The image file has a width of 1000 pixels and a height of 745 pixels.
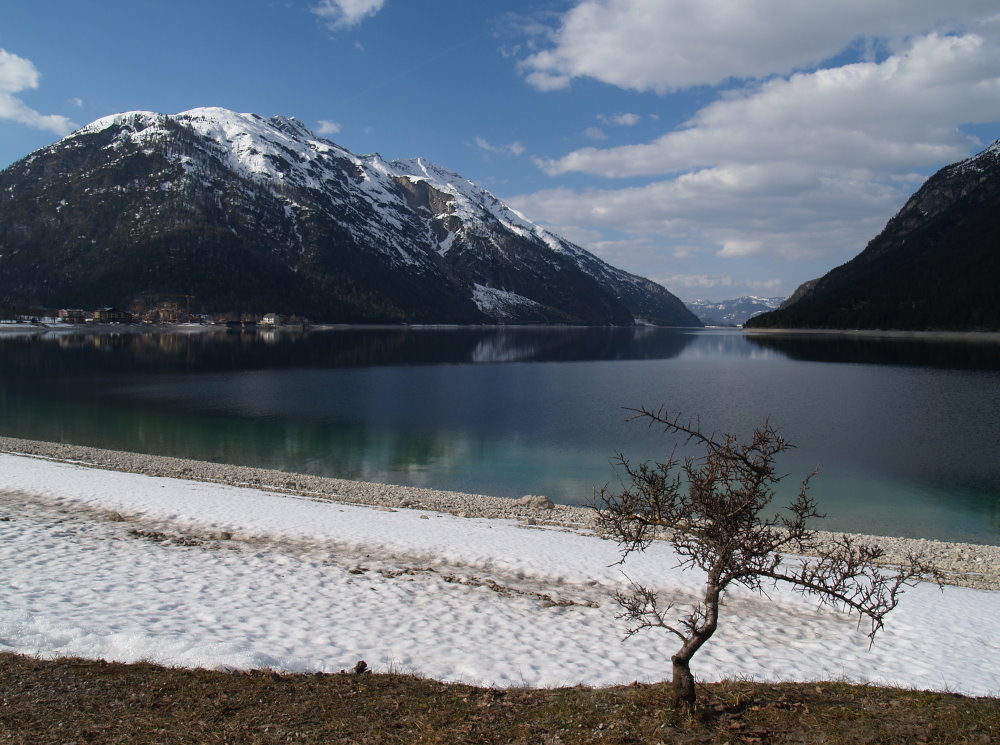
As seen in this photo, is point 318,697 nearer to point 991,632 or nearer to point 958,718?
point 958,718

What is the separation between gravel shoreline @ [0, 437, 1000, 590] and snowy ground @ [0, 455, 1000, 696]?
276 centimetres

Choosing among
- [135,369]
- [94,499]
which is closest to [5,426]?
[94,499]

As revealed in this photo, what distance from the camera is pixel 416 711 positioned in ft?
23.0

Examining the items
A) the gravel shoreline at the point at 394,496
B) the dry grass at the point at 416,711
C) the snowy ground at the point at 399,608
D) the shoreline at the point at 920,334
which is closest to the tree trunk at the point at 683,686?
the dry grass at the point at 416,711

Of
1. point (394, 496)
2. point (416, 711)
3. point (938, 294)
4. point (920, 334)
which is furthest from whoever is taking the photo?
point (938, 294)

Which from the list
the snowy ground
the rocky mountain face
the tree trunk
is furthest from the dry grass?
the rocky mountain face

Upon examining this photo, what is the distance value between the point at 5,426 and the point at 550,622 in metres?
40.5

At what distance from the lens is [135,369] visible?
70.5 m

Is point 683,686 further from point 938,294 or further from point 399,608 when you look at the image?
point 938,294

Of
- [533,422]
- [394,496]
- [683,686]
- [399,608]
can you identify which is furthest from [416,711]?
[533,422]

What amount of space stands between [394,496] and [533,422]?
18.7 meters

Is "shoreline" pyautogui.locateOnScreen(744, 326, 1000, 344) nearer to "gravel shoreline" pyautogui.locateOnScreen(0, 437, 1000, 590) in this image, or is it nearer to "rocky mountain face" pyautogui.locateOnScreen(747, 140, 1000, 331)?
"rocky mountain face" pyautogui.locateOnScreen(747, 140, 1000, 331)

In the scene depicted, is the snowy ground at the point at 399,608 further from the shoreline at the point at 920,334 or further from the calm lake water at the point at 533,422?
the shoreline at the point at 920,334

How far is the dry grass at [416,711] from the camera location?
248 inches
